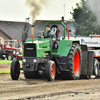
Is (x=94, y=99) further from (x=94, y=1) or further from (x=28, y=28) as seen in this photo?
(x=28, y=28)

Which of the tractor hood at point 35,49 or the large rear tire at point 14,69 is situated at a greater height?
the tractor hood at point 35,49

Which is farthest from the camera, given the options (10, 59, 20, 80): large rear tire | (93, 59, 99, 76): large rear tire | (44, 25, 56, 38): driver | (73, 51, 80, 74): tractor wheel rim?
(93, 59, 99, 76): large rear tire

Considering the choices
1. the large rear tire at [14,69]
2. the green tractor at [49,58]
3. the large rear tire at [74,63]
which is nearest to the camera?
the green tractor at [49,58]

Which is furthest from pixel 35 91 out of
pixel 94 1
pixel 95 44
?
pixel 94 1

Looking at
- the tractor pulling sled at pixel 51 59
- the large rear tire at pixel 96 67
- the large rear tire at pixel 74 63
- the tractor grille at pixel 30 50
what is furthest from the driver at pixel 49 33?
the large rear tire at pixel 96 67

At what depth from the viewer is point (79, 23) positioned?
43.4 meters

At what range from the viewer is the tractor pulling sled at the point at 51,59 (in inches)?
395

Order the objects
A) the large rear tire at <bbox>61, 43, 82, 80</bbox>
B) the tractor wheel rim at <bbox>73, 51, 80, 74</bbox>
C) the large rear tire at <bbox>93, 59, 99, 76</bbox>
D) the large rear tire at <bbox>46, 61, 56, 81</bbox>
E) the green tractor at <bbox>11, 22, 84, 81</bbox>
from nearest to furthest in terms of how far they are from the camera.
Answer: the large rear tire at <bbox>46, 61, 56, 81</bbox>, the green tractor at <bbox>11, 22, 84, 81</bbox>, the large rear tire at <bbox>61, 43, 82, 80</bbox>, the tractor wheel rim at <bbox>73, 51, 80, 74</bbox>, the large rear tire at <bbox>93, 59, 99, 76</bbox>

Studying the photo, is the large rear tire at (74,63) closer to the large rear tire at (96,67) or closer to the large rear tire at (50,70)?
the large rear tire at (50,70)

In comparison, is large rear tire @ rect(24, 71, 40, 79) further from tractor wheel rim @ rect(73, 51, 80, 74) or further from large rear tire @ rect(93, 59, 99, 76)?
large rear tire @ rect(93, 59, 99, 76)

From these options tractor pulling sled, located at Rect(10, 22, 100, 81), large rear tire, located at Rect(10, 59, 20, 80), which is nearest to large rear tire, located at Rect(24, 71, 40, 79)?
tractor pulling sled, located at Rect(10, 22, 100, 81)

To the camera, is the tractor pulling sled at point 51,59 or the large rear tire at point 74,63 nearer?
the tractor pulling sled at point 51,59

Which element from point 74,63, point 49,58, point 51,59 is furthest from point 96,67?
point 49,58

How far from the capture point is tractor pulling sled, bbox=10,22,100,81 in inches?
395
